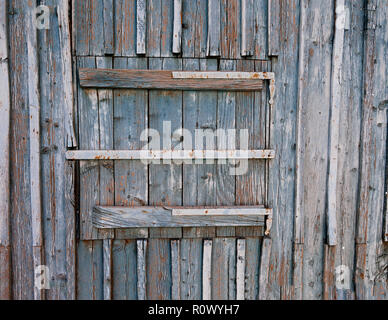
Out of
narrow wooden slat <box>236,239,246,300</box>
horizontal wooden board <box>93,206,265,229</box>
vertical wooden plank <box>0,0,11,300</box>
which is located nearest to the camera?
vertical wooden plank <box>0,0,11,300</box>

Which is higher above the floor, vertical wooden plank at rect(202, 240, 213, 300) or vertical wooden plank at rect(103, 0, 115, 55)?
vertical wooden plank at rect(103, 0, 115, 55)

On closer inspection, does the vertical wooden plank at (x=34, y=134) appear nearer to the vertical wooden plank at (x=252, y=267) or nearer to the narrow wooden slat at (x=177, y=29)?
the narrow wooden slat at (x=177, y=29)

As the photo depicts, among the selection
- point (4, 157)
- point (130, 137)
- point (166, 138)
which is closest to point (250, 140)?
point (166, 138)

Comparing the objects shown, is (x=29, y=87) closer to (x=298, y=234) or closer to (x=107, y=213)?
(x=107, y=213)

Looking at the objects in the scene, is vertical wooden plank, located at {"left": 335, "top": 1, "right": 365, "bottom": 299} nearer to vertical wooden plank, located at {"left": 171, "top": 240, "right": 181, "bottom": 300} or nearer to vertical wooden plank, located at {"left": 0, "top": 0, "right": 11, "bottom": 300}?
vertical wooden plank, located at {"left": 171, "top": 240, "right": 181, "bottom": 300}

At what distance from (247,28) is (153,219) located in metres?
1.59

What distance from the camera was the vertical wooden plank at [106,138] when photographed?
2.09m

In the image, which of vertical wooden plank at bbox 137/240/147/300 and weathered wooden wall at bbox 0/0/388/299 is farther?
vertical wooden plank at bbox 137/240/147/300

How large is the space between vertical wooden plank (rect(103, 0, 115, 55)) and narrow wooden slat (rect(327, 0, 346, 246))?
65.6 inches

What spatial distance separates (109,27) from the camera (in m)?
2.06

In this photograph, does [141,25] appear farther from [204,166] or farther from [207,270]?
[207,270]

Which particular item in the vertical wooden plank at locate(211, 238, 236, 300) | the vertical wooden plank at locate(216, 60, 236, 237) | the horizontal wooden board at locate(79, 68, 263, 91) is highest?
the horizontal wooden board at locate(79, 68, 263, 91)

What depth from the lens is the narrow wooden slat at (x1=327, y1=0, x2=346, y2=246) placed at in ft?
7.07

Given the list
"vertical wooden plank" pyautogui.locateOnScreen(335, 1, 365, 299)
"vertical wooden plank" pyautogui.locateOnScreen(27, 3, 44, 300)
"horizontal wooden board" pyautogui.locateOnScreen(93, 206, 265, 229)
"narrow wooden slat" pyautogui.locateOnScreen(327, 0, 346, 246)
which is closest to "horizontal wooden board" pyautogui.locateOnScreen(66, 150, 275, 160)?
"vertical wooden plank" pyautogui.locateOnScreen(27, 3, 44, 300)
